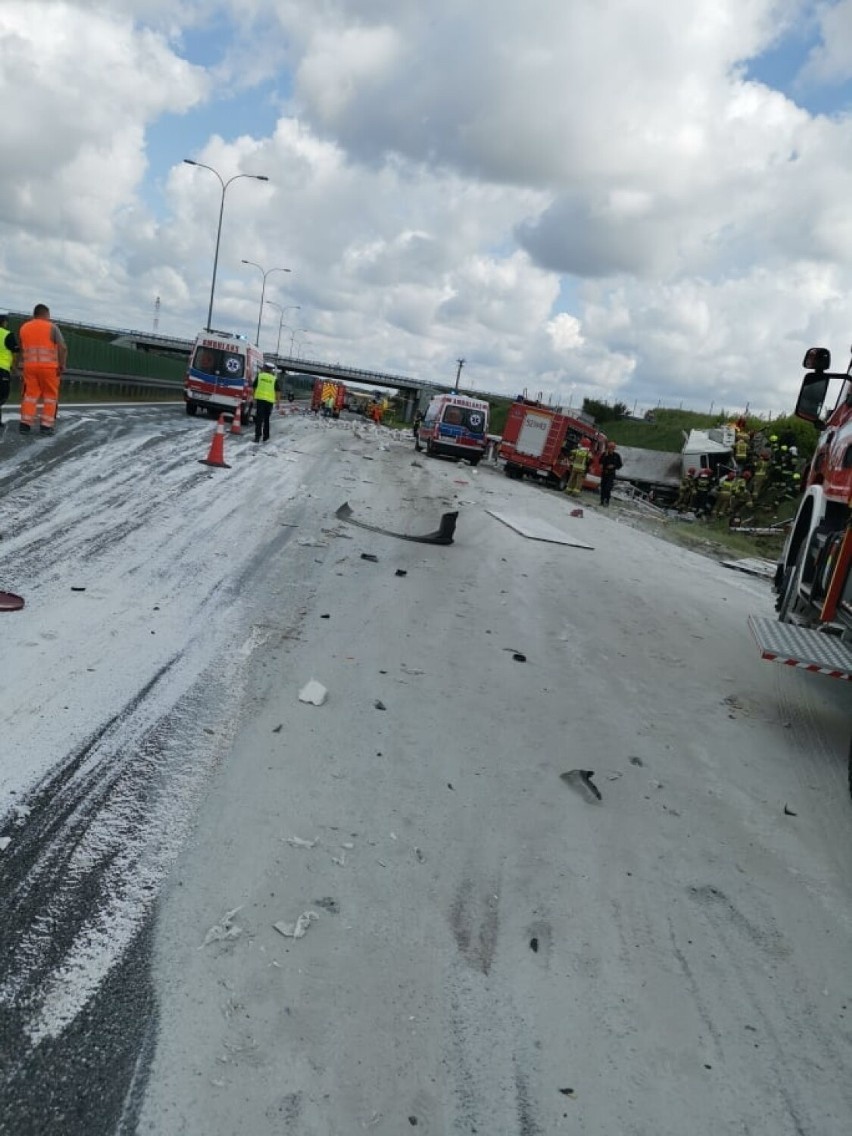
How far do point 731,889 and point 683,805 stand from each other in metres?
0.74

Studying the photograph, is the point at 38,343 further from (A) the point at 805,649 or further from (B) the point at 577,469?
(B) the point at 577,469

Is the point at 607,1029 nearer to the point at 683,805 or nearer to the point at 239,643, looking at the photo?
the point at 683,805

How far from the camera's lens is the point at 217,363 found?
88.1 feet

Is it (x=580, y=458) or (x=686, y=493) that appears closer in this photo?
(x=580, y=458)

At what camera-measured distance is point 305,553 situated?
870cm

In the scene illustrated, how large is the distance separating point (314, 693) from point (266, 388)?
16076 millimetres

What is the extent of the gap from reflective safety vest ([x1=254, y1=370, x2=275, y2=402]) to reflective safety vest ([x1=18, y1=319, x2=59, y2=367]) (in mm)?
7096

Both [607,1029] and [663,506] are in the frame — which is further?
[663,506]

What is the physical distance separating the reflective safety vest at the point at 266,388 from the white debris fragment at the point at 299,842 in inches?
688

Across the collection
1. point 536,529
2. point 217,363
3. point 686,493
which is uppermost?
point 217,363

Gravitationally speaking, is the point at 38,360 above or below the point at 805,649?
above

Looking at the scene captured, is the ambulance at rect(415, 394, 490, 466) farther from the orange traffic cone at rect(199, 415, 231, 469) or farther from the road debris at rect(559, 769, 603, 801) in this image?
the road debris at rect(559, 769, 603, 801)

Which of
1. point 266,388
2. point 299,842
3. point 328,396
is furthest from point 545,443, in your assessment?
point 328,396

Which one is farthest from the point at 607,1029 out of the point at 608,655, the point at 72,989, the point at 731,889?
the point at 608,655
